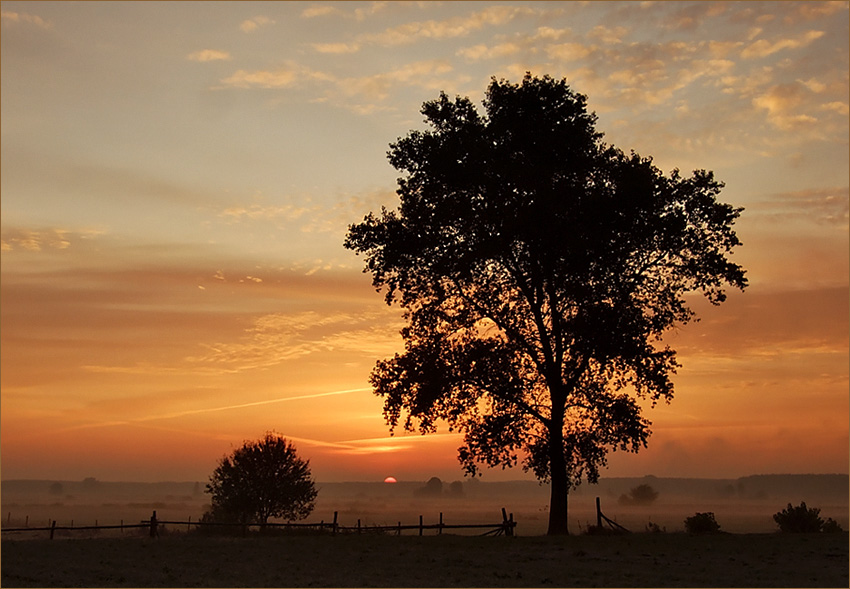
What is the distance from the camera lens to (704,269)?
3941 centimetres

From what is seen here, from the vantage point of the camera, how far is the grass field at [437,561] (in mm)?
27672

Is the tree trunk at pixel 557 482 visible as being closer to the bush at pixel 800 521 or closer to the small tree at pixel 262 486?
the bush at pixel 800 521

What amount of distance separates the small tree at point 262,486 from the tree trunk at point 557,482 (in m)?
46.7

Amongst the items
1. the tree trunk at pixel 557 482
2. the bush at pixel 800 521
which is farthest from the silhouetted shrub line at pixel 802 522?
the tree trunk at pixel 557 482

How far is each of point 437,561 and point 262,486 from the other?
175ft

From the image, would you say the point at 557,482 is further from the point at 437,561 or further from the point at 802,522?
the point at 802,522

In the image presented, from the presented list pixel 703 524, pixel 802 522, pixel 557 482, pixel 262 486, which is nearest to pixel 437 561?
pixel 557 482

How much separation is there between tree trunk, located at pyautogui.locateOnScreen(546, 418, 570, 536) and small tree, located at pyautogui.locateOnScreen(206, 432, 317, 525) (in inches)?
1840

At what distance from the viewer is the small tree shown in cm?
8200

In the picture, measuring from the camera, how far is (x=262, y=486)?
8231cm

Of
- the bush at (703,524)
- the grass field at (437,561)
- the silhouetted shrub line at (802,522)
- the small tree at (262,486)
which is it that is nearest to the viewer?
the grass field at (437,561)

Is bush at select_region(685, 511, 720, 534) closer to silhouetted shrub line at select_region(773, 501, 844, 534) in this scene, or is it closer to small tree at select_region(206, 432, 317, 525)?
silhouetted shrub line at select_region(773, 501, 844, 534)

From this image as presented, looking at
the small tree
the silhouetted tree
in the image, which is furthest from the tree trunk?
the small tree

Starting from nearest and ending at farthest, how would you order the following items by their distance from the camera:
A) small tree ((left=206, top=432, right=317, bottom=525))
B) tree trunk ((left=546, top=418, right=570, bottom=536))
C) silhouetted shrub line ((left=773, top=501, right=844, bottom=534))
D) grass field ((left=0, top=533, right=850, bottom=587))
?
grass field ((left=0, top=533, right=850, bottom=587)) → tree trunk ((left=546, top=418, right=570, bottom=536)) → silhouetted shrub line ((left=773, top=501, right=844, bottom=534)) → small tree ((left=206, top=432, right=317, bottom=525))
